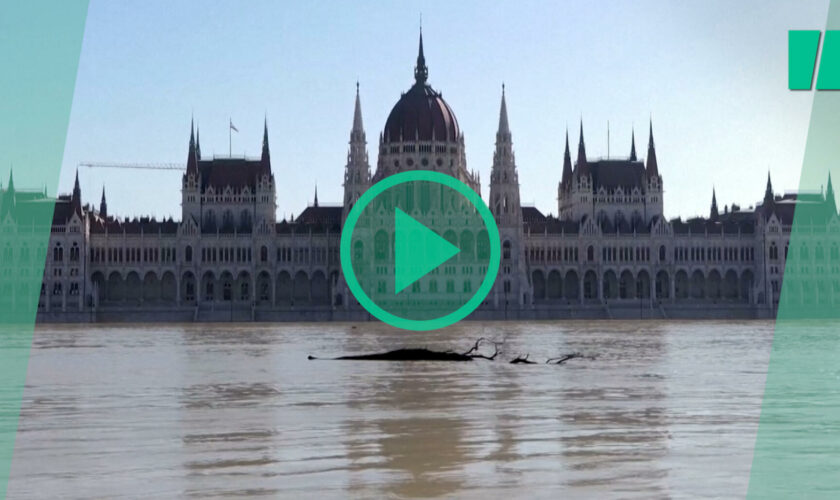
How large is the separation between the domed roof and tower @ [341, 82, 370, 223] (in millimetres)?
3164

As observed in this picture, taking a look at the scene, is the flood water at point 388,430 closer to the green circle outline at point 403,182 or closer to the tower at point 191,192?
the green circle outline at point 403,182

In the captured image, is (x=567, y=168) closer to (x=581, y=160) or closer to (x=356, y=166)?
(x=581, y=160)

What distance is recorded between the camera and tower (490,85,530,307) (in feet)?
454

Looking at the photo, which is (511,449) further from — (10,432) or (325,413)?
(10,432)

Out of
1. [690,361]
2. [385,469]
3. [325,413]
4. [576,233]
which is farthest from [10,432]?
[576,233]

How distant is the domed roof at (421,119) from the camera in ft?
483

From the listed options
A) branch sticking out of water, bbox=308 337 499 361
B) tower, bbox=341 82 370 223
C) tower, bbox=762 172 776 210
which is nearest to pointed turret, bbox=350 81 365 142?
tower, bbox=341 82 370 223

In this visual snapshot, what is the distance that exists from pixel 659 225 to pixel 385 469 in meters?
132

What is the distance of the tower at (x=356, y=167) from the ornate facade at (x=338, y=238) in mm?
162
